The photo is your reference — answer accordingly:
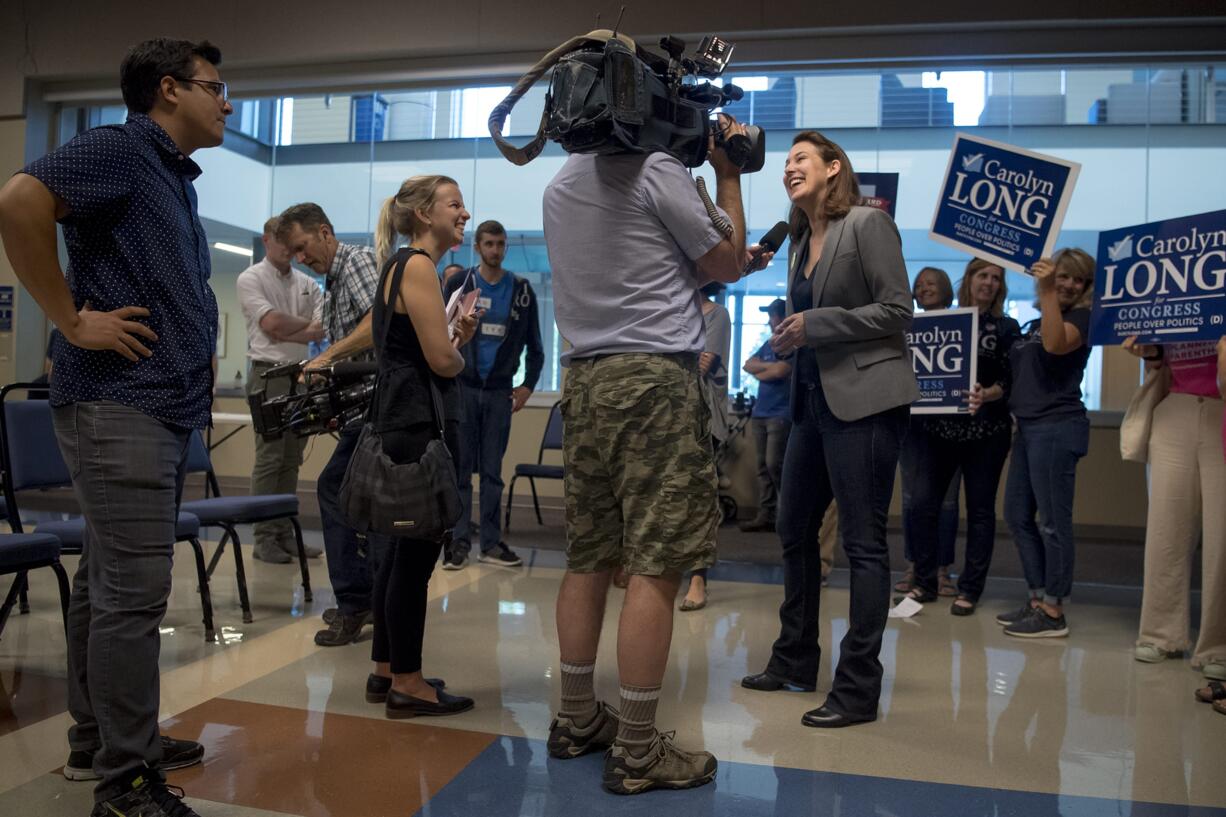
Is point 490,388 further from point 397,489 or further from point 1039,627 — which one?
point 1039,627

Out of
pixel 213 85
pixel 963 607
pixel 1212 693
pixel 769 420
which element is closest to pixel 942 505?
pixel 963 607

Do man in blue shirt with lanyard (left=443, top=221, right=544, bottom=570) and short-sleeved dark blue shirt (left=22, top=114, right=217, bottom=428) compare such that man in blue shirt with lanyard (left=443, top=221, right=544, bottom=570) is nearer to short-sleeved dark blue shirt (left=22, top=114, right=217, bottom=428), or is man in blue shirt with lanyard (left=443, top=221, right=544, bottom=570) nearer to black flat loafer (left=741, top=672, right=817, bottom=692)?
black flat loafer (left=741, top=672, right=817, bottom=692)

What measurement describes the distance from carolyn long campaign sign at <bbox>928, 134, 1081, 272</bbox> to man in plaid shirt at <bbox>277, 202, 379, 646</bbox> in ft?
7.27

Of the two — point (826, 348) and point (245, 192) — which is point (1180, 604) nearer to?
point (826, 348)

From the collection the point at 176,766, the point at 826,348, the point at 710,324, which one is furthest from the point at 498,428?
the point at 176,766

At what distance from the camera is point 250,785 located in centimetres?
212

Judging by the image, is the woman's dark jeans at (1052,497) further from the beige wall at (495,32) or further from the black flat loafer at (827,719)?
the beige wall at (495,32)

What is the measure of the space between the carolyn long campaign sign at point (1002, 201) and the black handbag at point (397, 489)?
235cm

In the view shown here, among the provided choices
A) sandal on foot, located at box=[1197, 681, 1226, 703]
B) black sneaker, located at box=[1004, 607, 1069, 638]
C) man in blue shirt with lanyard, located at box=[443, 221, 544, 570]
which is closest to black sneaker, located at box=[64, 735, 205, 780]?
man in blue shirt with lanyard, located at box=[443, 221, 544, 570]

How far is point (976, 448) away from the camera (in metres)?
4.14

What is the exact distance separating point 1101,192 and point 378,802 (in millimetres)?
6478

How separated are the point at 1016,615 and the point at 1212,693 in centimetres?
109

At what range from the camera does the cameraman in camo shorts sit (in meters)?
2.11

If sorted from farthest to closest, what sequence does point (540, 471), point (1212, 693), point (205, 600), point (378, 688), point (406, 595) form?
point (540, 471) → point (205, 600) → point (1212, 693) → point (378, 688) → point (406, 595)
